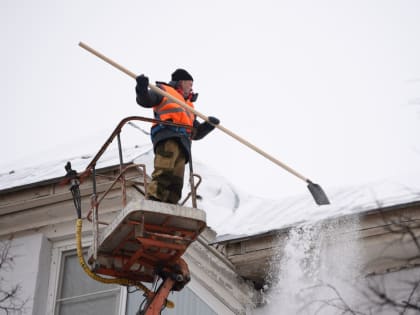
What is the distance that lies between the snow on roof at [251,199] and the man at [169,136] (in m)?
1.23

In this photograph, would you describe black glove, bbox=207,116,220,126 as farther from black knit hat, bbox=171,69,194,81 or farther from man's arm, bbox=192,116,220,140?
black knit hat, bbox=171,69,194,81

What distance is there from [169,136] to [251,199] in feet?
8.86

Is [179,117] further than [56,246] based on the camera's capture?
No

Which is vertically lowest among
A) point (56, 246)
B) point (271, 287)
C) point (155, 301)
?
point (155, 301)

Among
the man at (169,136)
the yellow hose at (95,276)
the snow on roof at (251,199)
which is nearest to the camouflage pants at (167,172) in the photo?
the man at (169,136)

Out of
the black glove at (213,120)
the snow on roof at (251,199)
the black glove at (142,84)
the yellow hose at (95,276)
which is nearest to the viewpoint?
the black glove at (142,84)

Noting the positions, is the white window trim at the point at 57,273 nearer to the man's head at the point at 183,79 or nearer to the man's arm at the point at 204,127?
the man's arm at the point at 204,127

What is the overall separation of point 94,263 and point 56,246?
80.8 inches

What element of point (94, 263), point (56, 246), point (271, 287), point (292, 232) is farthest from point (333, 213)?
point (56, 246)

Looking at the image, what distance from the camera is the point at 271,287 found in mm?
8766

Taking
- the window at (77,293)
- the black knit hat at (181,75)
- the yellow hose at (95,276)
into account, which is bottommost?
the yellow hose at (95,276)

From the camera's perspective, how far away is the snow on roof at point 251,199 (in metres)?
8.32

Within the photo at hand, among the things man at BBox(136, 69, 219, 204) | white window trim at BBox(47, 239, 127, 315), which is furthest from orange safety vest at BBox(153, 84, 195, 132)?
white window trim at BBox(47, 239, 127, 315)

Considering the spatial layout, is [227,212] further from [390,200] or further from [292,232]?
[390,200]
